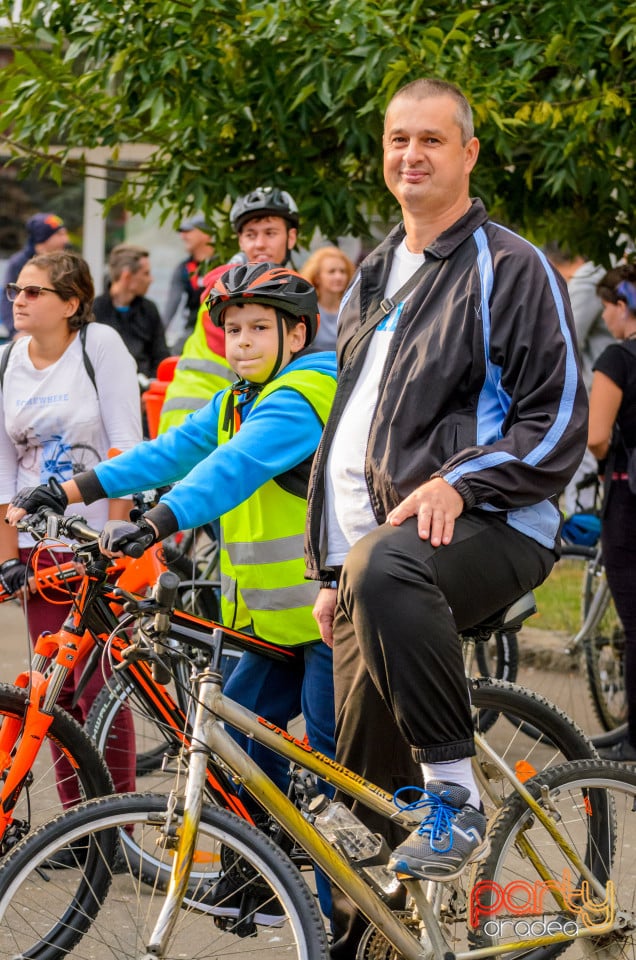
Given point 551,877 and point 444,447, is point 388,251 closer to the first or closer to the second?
point 444,447

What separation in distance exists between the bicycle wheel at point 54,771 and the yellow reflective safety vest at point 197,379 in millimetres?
1748

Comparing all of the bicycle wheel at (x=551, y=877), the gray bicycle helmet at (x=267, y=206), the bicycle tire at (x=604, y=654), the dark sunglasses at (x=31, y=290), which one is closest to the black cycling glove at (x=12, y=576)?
the dark sunglasses at (x=31, y=290)

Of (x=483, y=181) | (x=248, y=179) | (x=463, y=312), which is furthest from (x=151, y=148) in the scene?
(x=463, y=312)

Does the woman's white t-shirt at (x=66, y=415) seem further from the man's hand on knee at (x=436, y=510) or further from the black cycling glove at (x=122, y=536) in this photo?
the man's hand on knee at (x=436, y=510)

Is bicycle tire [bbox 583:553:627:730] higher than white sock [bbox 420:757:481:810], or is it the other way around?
white sock [bbox 420:757:481:810]

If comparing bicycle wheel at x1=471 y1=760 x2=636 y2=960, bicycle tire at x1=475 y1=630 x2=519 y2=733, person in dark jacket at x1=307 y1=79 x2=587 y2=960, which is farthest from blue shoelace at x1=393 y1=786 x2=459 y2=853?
bicycle tire at x1=475 y1=630 x2=519 y2=733

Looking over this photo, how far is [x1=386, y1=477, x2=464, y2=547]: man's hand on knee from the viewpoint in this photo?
113 inches

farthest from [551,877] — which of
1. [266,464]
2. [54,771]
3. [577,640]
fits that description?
[577,640]

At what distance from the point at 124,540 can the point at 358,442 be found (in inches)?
22.4

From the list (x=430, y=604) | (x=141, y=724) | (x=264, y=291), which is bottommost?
(x=141, y=724)

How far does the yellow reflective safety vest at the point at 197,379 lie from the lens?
5562mm

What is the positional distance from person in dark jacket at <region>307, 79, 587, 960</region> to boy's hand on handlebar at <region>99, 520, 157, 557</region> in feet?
1.51

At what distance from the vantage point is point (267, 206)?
544cm

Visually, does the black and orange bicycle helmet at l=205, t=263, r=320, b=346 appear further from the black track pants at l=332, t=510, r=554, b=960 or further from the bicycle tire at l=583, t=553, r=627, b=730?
the bicycle tire at l=583, t=553, r=627, b=730
